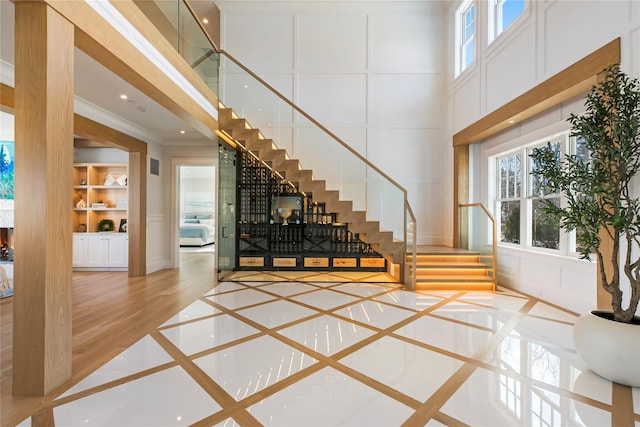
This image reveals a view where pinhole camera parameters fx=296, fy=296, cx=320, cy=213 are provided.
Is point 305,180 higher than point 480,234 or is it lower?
higher

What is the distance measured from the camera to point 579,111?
381 centimetres

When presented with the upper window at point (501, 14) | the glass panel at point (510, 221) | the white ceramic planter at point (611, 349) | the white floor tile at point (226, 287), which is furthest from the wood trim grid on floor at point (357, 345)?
the upper window at point (501, 14)

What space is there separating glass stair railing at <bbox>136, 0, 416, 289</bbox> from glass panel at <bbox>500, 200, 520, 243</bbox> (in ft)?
6.10

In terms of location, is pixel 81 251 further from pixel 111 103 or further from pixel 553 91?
pixel 553 91

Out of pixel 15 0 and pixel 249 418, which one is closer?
pixel 249 418

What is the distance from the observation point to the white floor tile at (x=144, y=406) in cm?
174

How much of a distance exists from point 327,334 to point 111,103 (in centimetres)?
436

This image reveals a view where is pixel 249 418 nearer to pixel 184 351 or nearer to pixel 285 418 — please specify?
pixel 285 418

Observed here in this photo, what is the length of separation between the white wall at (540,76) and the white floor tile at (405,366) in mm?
2651

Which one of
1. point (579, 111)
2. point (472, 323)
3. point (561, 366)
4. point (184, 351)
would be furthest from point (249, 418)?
point (579, 111)

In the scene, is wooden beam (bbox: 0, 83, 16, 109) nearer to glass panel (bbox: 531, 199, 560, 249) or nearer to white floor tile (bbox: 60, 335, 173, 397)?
white floor tile (bbox: 60, 335, 173, 397)

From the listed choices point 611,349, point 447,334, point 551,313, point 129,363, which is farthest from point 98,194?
point 551,313

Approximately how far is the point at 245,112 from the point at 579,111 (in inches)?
204

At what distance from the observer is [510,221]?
5.39 m
